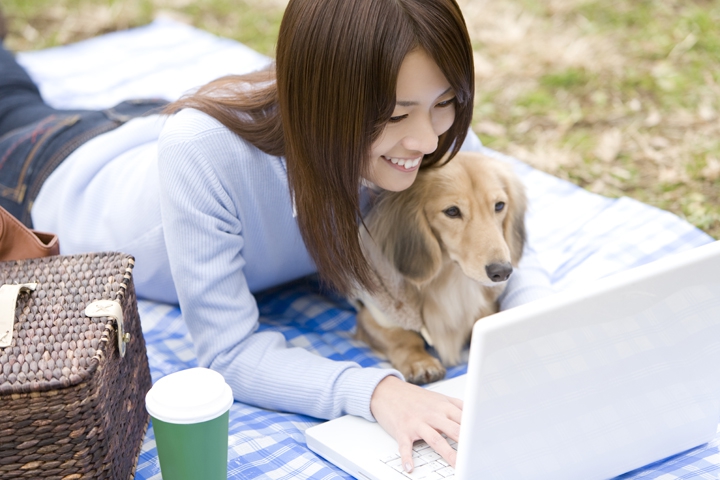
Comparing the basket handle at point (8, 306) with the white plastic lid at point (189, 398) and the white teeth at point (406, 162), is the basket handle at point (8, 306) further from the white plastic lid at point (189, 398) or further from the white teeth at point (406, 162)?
the white teeth at point (406, 162)

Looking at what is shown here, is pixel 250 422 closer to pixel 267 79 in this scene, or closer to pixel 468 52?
pixel 267 79

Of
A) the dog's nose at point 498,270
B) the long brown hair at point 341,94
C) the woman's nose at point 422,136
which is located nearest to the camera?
the long brown hair at point 341,94

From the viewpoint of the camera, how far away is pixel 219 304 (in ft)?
5.41

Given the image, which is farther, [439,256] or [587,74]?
[587,74]

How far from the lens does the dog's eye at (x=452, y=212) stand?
1.68 meters

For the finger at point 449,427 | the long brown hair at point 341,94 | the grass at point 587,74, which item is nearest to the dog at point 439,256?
the long brown hair at point 341,94

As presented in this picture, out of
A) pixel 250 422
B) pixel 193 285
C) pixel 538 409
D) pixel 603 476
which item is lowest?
pixel 250 422

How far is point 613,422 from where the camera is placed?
48.2 inches

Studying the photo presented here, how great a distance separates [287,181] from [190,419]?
660 millimetres

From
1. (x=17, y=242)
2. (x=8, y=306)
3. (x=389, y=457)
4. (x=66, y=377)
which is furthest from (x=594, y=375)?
(x=17, y=242)

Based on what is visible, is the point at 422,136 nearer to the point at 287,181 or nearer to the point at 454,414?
the point at 287,181

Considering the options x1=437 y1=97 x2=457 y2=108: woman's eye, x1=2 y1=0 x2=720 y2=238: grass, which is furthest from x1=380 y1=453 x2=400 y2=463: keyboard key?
x1=2 y1=0 x2=720 y2=238: grass

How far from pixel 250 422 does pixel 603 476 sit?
2.41 ft

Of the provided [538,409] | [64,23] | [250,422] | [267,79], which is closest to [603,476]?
[538,409]
